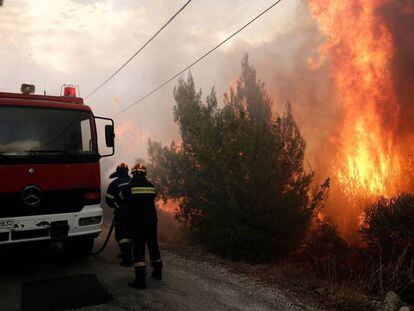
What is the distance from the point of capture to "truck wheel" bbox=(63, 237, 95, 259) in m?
6.65

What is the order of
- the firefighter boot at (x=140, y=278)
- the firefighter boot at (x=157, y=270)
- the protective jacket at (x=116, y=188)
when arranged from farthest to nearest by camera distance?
1. the protective jacket at (x=116, y=188)
2. the firefighter boot at (x=157, y=270)
3. the firefighter boot at (x=140, y=278)

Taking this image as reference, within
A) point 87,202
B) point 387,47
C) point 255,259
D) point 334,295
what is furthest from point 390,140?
point 87,202

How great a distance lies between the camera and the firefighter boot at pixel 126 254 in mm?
6285

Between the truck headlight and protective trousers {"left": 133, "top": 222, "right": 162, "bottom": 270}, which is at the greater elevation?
the truck headlight

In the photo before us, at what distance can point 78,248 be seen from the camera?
6.70 metres

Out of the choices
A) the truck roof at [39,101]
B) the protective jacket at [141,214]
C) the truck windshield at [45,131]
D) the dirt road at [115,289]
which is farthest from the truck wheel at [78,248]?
the truck roof at [39,101]

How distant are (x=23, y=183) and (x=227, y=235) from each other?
20.4 ft

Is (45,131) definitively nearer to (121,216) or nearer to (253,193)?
(121,216)

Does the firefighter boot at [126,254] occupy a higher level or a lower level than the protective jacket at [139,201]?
lower

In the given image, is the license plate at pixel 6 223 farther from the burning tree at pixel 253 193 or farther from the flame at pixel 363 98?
the flame at pixel 363 98

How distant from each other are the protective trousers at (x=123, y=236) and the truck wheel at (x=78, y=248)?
20.2 inches

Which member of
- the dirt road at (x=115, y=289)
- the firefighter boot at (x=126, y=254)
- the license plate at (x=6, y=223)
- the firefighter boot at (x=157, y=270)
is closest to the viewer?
the dirt road at (x=115, y=289)

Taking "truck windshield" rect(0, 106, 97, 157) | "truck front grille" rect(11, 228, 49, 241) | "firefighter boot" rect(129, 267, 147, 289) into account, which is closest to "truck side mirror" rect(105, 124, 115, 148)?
"truck windshield" rect(0, 106, 97, 157)

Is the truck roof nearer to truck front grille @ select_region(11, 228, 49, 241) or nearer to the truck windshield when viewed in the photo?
the truck windshield
